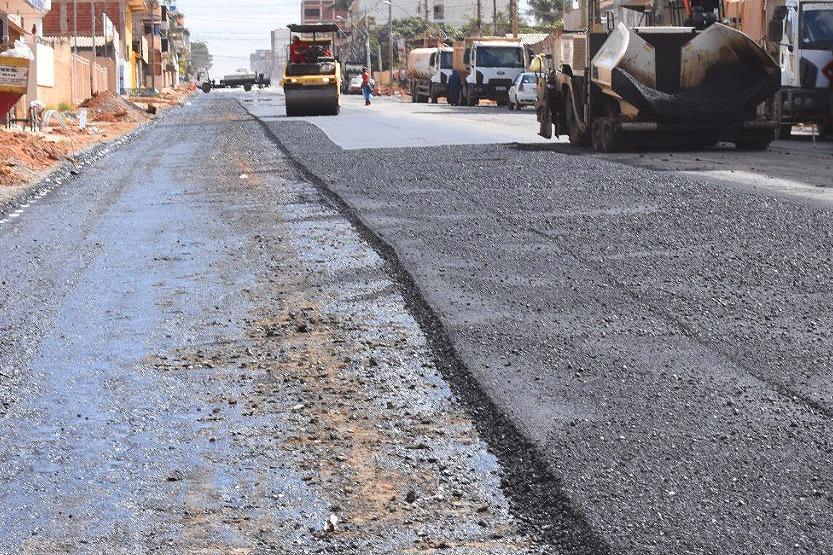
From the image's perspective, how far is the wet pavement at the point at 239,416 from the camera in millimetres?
4727

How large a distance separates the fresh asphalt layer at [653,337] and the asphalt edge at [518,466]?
2.2 inches

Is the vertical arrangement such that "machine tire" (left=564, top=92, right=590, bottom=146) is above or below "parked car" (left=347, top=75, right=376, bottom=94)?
below

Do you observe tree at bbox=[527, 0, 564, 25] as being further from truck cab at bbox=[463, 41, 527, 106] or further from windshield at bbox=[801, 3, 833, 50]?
windshield at bbox=[801, 3, 833, 50]

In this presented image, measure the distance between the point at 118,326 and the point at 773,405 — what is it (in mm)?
4172

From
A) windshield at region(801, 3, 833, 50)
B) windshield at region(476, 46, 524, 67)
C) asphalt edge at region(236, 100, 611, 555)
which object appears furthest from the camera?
windshield at region(476, 46, 524, 67)

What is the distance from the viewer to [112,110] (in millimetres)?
50500

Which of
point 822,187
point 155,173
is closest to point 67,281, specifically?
point 822,187

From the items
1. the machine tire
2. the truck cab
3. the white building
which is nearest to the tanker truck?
the truck cab

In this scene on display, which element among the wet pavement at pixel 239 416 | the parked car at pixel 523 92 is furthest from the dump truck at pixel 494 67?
the wet pavement at pixel 239 416

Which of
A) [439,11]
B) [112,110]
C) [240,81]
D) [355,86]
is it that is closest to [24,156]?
[112,110]

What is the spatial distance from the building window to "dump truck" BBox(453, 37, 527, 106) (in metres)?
116

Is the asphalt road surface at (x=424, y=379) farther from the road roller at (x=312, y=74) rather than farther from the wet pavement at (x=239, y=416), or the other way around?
the road roller at (x=312, y=74)

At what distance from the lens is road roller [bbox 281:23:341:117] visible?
4438 centimetres

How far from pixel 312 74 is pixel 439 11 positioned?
5213 inches
